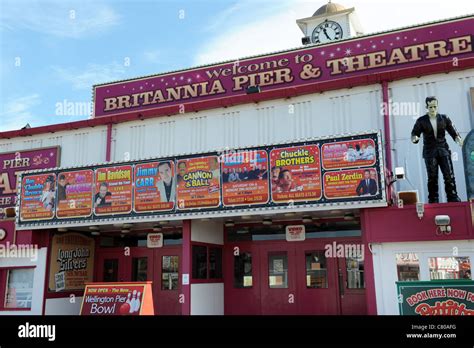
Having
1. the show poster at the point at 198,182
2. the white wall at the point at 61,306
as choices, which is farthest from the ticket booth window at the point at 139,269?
the show poster at the point at 198,182

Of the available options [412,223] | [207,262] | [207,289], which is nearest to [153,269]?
[207,262]

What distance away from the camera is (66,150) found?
19.2 metres

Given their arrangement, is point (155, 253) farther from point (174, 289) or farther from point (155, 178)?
point (155, 178)

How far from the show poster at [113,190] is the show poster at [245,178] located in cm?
307

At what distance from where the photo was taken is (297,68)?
70.3 feet

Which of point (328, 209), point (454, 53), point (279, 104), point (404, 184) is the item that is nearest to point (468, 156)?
point (404, 184)

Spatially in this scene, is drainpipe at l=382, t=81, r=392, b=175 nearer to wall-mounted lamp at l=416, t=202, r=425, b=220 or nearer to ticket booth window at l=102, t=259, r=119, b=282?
wall-mounted lamp at l=416, t=202, r=425, b=220

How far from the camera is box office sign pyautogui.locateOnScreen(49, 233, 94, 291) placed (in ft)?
52.3

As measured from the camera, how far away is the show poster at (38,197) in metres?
15.5

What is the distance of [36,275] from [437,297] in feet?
39.5

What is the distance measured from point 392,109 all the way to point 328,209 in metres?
4.77

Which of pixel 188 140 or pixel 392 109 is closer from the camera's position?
pixel 392 109
